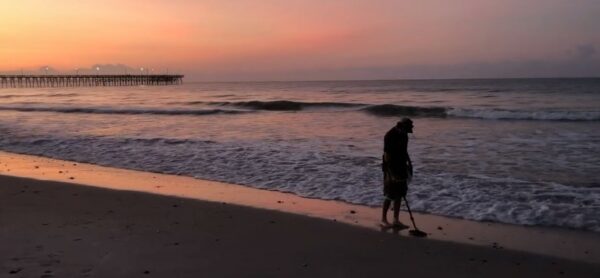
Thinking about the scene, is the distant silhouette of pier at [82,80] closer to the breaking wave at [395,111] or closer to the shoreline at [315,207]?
the breaking wave at [395,111]

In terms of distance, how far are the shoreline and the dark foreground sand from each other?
368 millimetres

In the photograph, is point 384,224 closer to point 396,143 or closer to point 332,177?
point 396,143

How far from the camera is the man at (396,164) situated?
6.97 metres

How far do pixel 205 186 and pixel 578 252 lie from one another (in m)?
6.29

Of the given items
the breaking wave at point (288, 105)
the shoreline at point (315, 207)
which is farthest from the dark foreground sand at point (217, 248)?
the breaking wave at point (288, 105)

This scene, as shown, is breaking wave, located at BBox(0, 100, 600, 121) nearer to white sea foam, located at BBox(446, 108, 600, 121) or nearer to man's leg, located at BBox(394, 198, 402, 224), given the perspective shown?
white sea foam, located at BBox(446, 108, 600, 121)

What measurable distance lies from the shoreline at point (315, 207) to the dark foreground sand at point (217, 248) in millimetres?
368

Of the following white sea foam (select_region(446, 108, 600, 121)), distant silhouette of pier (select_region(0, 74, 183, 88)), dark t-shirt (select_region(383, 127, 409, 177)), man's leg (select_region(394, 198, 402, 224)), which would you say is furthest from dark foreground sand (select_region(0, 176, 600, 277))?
distant silhouette of pier (select_region(0, 74, 183, 88))

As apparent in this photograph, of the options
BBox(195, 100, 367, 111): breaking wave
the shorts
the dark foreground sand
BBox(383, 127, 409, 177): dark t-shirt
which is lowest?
BBox(195, 100, 367, 111): breaking wave

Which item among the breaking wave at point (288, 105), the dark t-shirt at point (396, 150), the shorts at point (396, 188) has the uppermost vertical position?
the dark t-shirt at point (396, 150)

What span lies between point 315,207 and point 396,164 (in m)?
1.70

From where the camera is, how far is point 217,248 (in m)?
5.69

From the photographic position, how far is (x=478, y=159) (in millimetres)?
12633

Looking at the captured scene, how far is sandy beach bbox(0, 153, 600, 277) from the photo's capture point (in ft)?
16.6
